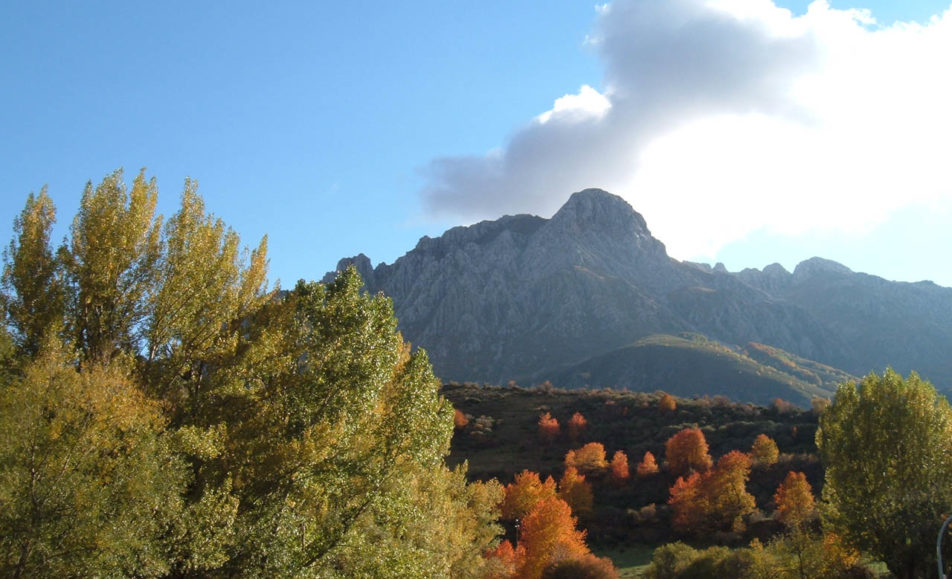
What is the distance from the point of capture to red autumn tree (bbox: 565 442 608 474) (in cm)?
9806

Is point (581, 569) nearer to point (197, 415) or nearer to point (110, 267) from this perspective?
point (197, 415)

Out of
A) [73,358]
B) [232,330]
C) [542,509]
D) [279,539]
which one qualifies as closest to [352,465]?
[279,539]

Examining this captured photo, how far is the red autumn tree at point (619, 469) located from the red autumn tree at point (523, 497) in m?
17.4

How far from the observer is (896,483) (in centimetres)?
3453

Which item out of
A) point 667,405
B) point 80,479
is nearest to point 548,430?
point 667,405

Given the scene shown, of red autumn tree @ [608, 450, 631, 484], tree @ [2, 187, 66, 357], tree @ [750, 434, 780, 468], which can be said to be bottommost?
red autumn tree @ [608, 450, 631, 484]

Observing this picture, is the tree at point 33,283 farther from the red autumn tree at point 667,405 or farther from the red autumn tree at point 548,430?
the red autumn tree at point 667,405

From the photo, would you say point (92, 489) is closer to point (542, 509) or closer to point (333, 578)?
point (333, 578)

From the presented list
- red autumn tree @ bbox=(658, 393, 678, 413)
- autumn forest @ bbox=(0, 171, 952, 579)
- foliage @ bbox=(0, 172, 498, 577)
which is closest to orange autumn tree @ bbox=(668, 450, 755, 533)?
red autumn tree @ bbox=(658, 393, 678, 413)

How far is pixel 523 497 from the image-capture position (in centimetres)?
7762

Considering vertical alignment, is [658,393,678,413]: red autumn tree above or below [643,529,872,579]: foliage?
above

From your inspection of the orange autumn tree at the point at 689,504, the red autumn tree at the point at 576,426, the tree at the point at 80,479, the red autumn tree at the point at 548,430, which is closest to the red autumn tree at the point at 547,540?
the orange autumn tree at the point at 689,504

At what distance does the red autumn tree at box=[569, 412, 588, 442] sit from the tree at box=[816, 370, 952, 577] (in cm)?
8207

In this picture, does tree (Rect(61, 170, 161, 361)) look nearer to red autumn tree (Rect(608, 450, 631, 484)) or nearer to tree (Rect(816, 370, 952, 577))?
tree (Rect(816, 370, 952, 577))
